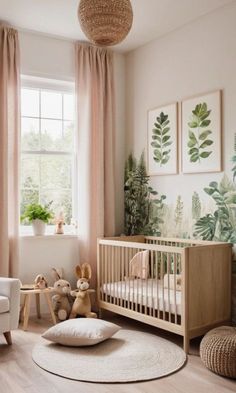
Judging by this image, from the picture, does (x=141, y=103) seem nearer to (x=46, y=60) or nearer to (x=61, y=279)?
(x=46, y=60)

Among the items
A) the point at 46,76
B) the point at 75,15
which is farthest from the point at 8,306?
the point at 75,15

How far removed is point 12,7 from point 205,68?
1.69 m

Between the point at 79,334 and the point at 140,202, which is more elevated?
the point at 140,202

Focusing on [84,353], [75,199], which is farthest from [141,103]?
[84,353]

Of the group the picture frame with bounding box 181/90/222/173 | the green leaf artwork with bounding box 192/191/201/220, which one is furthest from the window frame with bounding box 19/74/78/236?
the green leaf artwork with bounding box 192/191/201/220

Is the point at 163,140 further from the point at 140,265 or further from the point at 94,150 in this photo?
the point at 140,265

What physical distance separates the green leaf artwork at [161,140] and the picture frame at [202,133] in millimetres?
220

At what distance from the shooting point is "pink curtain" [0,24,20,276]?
3947 millimetres

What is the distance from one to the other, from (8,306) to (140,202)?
72.0 inches

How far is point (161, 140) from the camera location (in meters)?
4.31

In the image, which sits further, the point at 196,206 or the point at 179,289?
the point at 196,206

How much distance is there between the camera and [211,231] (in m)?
3.76

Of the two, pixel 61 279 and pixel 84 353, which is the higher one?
pixel 61 279

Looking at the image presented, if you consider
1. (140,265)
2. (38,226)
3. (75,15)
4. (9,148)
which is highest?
(75,15)
